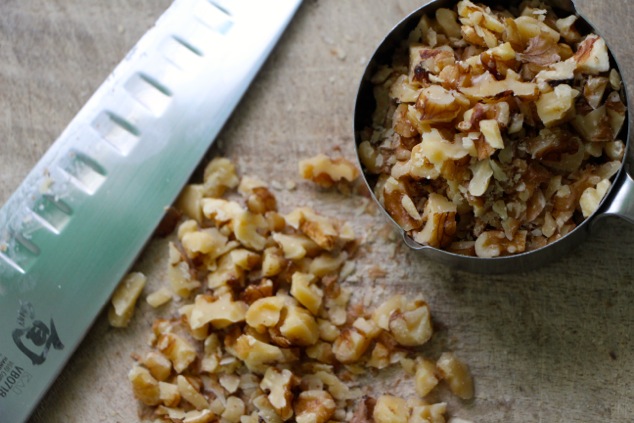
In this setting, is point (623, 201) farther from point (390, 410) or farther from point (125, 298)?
point (125, 298)

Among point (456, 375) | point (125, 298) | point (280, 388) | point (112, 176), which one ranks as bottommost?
point (456, 375)

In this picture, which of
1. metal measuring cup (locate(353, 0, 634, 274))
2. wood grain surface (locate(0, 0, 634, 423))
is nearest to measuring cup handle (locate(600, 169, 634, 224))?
metal measuring cup (locate(353, 0, 634, 274))

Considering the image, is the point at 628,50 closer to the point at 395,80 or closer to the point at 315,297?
the point at 395,80

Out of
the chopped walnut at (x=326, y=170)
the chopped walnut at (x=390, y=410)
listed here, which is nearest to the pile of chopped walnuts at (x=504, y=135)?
the chopped walnut at (x=326, y=170)

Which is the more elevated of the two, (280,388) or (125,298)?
(125,298)

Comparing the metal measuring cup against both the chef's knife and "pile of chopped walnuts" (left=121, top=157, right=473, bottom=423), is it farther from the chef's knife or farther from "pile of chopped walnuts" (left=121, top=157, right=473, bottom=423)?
the chef's knife

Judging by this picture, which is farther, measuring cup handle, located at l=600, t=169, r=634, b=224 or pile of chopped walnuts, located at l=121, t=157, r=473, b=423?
pile of chopped walnuts, located at l=121, t=157, r=473, b=423

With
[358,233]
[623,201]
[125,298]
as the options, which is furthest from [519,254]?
[125,298]

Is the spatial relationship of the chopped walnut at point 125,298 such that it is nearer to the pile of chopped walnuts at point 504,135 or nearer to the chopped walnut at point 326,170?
the chopped walnut at point 326,170
